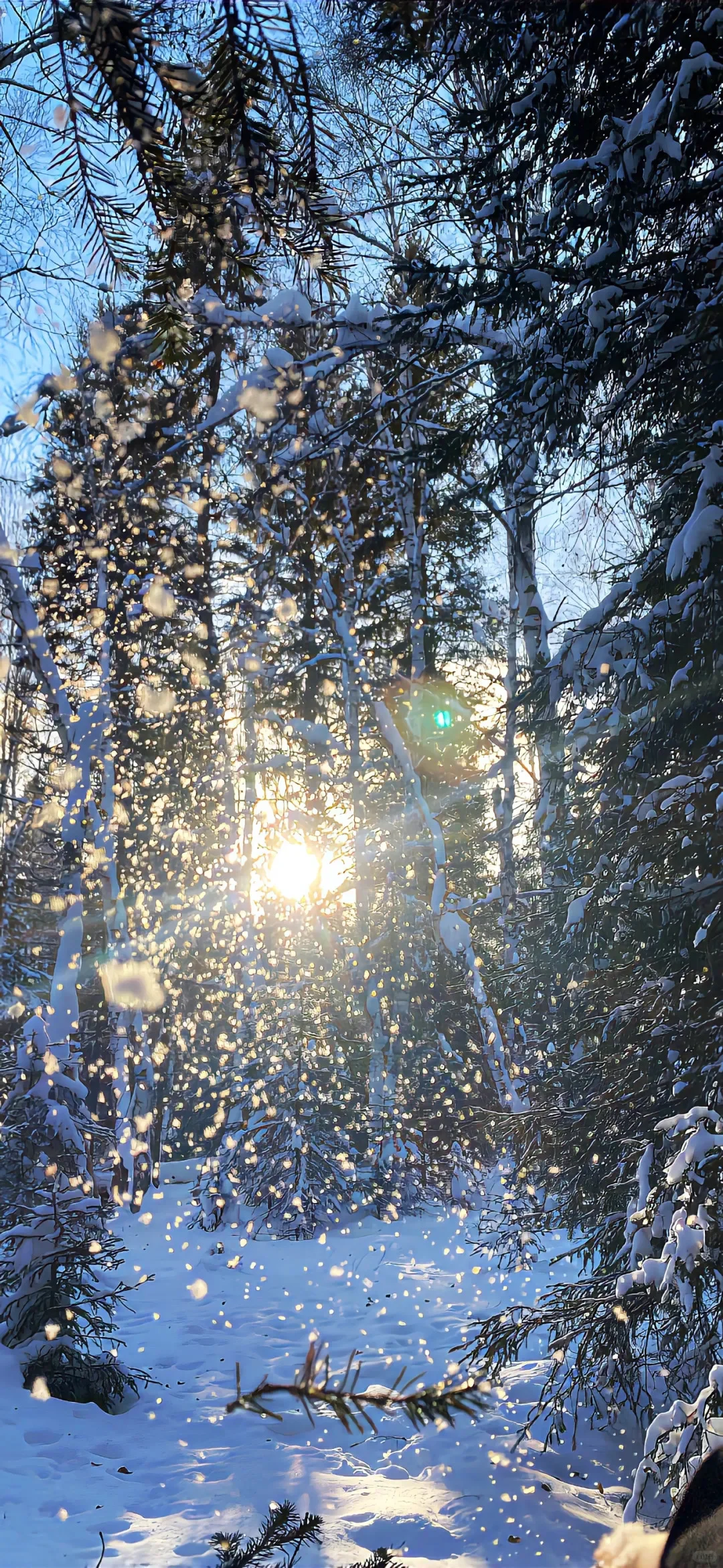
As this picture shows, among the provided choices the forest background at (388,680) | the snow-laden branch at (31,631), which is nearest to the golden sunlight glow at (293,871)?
the forest background at (388,680)

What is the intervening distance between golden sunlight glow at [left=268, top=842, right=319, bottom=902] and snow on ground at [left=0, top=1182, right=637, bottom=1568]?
253 inches

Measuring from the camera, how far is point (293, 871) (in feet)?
46.3

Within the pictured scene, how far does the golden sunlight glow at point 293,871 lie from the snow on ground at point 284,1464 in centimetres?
643

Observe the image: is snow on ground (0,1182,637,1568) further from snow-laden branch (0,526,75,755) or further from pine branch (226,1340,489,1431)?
snow-laden branch (0,526,75,755)

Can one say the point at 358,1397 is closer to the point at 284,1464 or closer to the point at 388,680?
the point at 284,1464

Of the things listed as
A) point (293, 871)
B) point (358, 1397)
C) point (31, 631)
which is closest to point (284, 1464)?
point (358, 1397)

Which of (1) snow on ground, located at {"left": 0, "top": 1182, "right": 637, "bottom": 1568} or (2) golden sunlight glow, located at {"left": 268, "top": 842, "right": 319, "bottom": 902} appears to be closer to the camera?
(1) snow on ground, located at {"left": 0, "top": 1182, "right": 637, "bottom": 1568}

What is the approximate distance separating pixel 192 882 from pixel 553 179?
1145cm

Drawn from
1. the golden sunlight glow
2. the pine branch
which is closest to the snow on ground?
the pine branch

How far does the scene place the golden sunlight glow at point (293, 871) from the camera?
13883 millimetres

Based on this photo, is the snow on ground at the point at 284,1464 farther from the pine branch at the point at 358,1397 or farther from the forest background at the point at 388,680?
the pine branch at the point at 358,1397

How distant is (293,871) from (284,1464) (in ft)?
31.1

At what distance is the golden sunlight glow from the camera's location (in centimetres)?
1388

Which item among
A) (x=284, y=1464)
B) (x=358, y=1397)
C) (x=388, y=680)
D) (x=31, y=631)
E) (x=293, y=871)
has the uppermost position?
(x=388, y=680)
